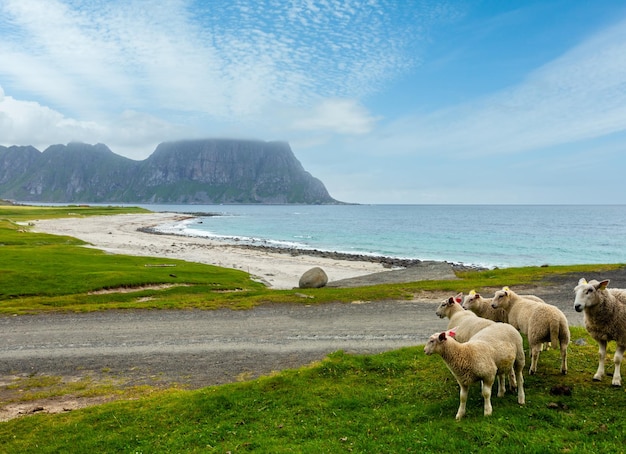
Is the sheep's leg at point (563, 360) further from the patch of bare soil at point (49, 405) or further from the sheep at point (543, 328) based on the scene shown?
the patch of bare soil at point (49, 405)

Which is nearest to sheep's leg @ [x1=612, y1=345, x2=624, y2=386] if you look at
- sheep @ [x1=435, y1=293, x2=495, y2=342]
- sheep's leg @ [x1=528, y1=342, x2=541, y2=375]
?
sheep's leg @ [x1=528, y1=342, x2=541, y2=375]

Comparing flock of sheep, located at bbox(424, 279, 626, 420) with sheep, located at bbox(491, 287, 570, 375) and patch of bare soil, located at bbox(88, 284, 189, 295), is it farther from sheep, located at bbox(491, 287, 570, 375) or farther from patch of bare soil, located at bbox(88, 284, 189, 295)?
patch of bare soil, located at bbox(88, 284, 189, 295)

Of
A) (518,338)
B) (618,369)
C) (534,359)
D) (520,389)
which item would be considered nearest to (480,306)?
(534,359)

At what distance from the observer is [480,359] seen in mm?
9898

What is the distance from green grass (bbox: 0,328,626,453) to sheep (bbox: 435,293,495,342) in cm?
154

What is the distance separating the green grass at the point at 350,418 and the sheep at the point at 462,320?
1540 mm

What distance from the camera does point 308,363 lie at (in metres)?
17.3

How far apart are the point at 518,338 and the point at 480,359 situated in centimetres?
184

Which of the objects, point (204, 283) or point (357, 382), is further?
point (204, 283)

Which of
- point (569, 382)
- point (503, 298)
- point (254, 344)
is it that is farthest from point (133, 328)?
point (569, 382)

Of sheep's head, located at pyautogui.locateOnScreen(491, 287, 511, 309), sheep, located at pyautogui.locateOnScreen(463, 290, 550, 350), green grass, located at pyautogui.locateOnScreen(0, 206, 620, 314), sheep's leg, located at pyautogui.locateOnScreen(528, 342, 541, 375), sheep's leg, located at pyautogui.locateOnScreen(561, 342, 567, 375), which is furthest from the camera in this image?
green grass, located at pyautogui.locateOnScreen(0, 206, 620, 314)

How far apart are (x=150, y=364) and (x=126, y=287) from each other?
22280 millimetres

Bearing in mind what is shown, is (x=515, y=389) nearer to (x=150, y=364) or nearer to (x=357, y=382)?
(x=357, y=382)

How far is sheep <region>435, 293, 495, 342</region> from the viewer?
12.7m
